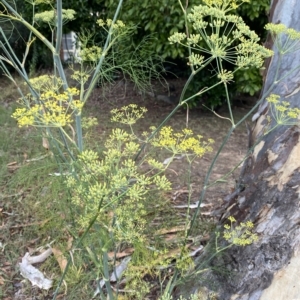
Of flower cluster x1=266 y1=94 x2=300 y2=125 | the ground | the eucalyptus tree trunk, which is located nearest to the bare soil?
the ground

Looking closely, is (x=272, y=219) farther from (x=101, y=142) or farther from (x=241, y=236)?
(x=101, y=142)

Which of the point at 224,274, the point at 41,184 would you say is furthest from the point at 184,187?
the point at 224,274

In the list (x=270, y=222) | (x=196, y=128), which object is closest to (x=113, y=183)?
(x=270, y=222)

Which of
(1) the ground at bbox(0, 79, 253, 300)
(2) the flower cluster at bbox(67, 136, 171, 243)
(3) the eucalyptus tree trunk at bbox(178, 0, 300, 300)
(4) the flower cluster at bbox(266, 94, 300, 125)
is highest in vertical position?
(4) the flower cluster at bbox(266, 94, 300, 125)

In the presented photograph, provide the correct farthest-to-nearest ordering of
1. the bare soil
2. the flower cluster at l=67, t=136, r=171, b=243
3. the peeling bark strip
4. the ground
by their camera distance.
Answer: the bare soil, the ground, the peeling bark strip, the flower cluster at l=67, t=136, r=171, b=243

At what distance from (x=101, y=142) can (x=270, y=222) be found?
2929 mm

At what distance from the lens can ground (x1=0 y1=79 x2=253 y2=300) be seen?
10.3 ft

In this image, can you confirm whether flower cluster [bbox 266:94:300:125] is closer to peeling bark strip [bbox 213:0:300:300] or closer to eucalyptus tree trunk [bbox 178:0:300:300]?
eucalyptus tree trunk [bbox 178:0:300:300]

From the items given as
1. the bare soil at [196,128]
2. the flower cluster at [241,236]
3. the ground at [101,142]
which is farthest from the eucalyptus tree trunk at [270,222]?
the bare soil at [196,128]

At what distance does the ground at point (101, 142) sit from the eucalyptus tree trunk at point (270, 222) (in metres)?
0.33

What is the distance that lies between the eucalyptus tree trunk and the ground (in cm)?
33

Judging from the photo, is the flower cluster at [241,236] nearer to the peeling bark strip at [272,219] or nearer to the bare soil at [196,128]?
the peeling bark strip at [272,219]

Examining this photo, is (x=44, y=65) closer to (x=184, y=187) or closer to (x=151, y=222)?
(x=184, y=187)

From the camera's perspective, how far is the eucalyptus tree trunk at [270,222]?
207 centimetres
